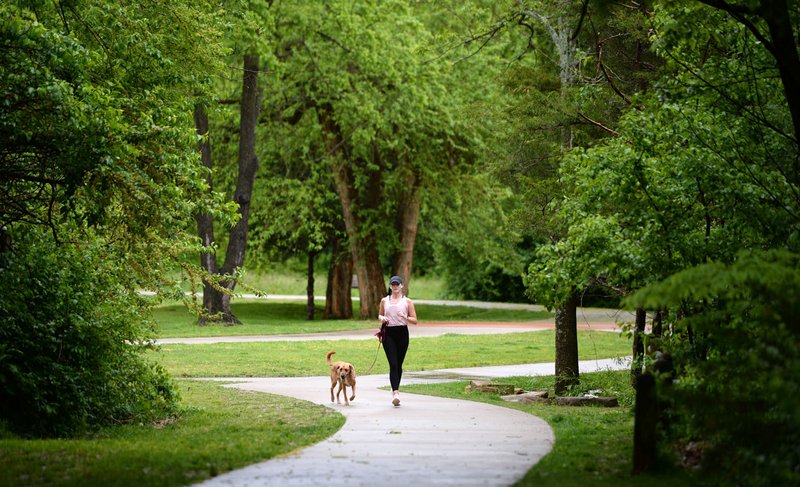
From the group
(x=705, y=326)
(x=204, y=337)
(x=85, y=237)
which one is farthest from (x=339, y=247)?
(x=705, y=326)

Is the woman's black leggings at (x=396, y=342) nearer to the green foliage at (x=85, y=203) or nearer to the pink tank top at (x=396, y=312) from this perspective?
the pink tank top at (x=396, y=312)

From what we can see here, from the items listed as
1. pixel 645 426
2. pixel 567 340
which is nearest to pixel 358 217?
pixel 567 340

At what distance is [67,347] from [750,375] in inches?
335

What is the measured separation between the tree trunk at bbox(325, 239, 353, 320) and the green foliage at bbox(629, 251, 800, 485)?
37123mm

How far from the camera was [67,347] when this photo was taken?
1320 centimetres

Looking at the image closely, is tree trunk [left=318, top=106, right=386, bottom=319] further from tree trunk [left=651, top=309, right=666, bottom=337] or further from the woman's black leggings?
tree trunk [left=651, top=309, right=666, bottom=337]

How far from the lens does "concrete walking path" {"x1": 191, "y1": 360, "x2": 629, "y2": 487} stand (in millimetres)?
8578

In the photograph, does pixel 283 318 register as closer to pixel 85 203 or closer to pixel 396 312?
pixel 396 312

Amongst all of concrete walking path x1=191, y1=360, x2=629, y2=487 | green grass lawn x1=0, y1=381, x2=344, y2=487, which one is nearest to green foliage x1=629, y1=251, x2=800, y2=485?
concrete walking path x1=191, y1=360, x2=629, y2=487

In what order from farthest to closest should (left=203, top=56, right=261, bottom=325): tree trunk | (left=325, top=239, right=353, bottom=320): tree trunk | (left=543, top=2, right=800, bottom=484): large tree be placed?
(left=325, top=239, right=353, bottom=320): tree trunk, (left=203, top=56, right=261, bottom=325): tree trunk, (left=543, top=2, right=800, bottom=484): large tree

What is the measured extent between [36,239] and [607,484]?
29.1 ft

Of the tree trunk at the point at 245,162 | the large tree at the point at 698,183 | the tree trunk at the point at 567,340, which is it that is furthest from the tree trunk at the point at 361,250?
the large tree at the point at 698,183

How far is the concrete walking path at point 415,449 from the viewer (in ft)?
28.1

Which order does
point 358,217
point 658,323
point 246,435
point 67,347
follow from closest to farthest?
point 246,435
point 67,347
point 658,323
point 358,217
